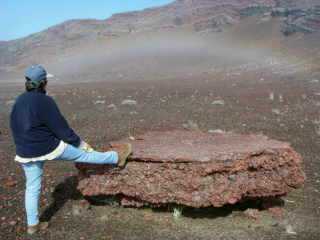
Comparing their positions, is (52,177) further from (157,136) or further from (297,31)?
(297,31)

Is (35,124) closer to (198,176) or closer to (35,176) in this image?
(35,176)

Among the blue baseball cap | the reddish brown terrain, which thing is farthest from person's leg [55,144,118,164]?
the blue baseball cap

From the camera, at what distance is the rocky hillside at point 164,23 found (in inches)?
2089

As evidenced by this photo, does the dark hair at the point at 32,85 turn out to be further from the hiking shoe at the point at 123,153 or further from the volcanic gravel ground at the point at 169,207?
the volcanic gravel ground at the point at 169,207

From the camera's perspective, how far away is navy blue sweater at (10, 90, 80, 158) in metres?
5.10

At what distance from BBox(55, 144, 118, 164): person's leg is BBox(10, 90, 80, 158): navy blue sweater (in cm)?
25

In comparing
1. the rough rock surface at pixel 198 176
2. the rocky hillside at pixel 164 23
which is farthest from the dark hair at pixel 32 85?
the rocky hillside at pixel 164 23

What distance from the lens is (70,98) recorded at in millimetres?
19062

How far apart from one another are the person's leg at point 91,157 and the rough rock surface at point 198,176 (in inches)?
9.8

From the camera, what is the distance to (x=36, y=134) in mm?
5133

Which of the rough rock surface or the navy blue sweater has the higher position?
the navy blue sweater

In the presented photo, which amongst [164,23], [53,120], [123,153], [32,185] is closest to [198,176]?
[123,153]

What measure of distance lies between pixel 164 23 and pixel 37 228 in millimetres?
68568

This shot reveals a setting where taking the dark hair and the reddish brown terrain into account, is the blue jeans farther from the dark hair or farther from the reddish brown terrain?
the dark hair
